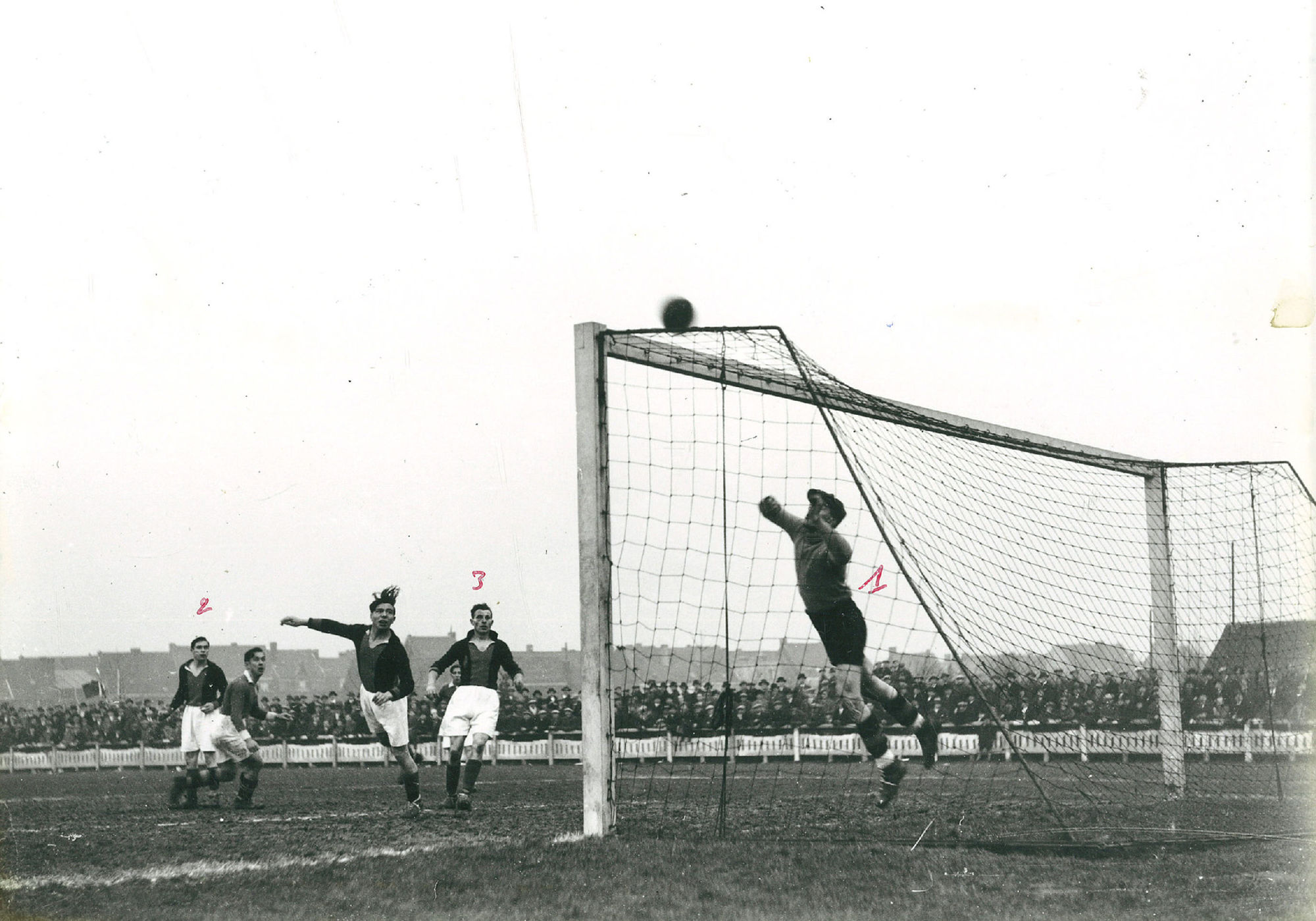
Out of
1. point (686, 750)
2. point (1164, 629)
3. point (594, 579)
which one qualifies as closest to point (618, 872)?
point (594, 579)

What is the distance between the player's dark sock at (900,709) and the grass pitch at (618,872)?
66cm

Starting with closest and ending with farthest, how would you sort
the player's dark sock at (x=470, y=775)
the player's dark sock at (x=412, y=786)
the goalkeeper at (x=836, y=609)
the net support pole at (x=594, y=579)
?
the net support pole at (x=594, y=579) → the goalkeeper at (x=836, y=609) → the player's dark sock at (x=470, y=775) → the player's dark sock at (x=412, y=786)

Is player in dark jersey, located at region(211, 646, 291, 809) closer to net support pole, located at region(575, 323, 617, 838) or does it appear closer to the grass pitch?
the grass pitch

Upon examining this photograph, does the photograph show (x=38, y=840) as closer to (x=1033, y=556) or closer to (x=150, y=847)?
(x=150, y=847)

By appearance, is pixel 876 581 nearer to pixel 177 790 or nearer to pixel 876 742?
pixel 876 742

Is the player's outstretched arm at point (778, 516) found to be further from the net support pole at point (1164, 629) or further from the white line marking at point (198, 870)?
the net support pole at point (1164, 629)

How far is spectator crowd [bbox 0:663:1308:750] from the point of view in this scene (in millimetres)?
16219

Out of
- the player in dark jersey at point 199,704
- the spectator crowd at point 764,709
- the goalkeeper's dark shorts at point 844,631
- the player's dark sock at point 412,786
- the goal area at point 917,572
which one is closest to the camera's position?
the goal area at point 917,572

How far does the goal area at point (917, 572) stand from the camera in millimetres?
7535

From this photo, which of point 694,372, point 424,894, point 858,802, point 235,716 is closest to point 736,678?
point 858,802

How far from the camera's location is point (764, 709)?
18594 millimetres

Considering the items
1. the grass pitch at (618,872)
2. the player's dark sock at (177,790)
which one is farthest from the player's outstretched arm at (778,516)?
the player's dark sock at (177,790)

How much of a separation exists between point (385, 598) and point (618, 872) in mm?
3660

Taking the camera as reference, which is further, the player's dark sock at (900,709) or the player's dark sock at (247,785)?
the player's dark sock at (247,785)
